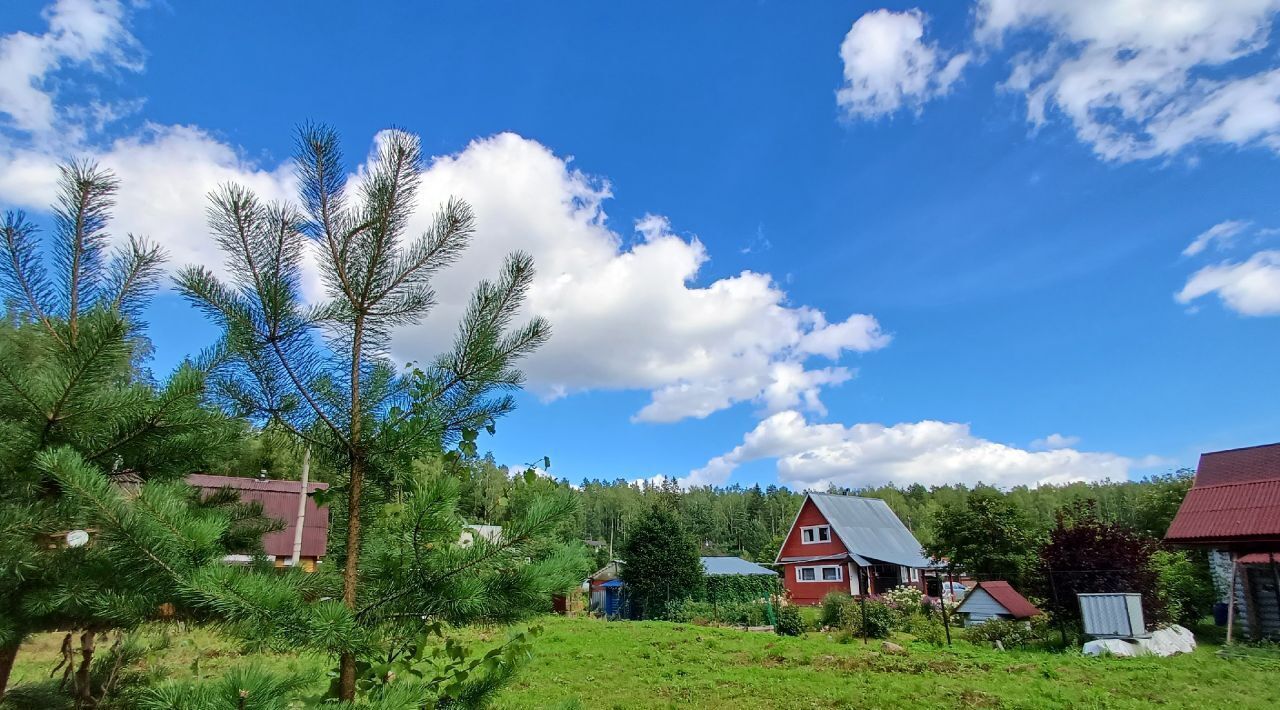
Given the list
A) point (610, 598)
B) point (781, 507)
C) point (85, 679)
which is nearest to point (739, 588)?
point (610, 598)

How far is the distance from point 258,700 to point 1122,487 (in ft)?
365

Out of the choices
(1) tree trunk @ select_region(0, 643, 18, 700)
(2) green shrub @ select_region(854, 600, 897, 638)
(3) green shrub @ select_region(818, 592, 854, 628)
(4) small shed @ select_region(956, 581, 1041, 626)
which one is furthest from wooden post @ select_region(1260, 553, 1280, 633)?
(1) tree trunk @ select_region(0, 643, 18, 700)

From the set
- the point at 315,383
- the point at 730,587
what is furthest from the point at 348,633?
the point at 730,587

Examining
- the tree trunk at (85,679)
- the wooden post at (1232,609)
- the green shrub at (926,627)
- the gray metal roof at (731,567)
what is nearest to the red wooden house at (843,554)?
the gray metal roof at (731,567)

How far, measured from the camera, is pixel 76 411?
6.51ft

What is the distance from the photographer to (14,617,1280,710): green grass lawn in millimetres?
8125

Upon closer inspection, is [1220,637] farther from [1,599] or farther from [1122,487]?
[1122,487]

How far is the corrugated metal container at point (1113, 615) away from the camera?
39.4 ft

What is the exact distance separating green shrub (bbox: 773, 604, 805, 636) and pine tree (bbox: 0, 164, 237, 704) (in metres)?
18.6

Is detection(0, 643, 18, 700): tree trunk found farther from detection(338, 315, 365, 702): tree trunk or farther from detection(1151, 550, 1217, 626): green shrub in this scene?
detection(1151, 550, 1217, 626): green shrub

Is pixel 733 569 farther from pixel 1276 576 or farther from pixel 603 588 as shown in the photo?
pixel 1276 576

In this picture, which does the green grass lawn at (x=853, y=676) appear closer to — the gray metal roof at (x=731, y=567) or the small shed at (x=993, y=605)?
the small shed at (x=993, y=605)

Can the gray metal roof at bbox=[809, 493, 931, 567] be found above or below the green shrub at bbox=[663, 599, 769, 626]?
above

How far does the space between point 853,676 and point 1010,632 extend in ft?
21.4
